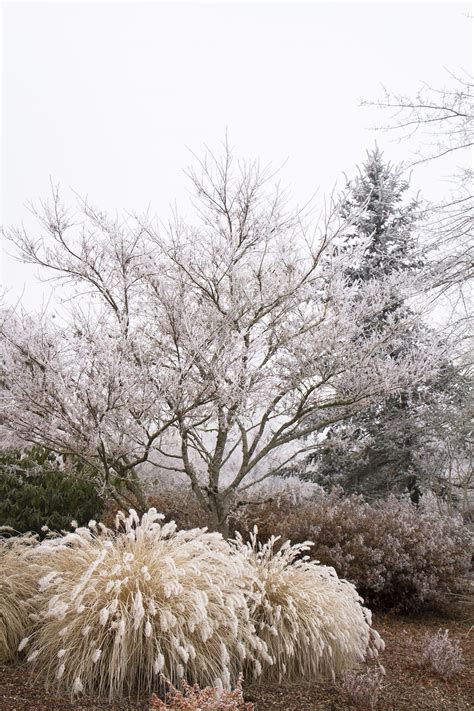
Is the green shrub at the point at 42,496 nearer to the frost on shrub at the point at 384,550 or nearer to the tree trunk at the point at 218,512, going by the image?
the tree trunk at the point at 218,512

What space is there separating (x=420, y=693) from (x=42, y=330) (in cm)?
406

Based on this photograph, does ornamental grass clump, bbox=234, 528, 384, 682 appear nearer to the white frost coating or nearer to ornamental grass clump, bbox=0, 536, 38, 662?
the white frost coating

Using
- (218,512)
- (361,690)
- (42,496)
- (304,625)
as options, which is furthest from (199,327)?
(361,690)

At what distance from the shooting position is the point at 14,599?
4.05m

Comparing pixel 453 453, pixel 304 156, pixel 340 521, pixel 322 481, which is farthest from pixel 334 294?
pixel 304 156

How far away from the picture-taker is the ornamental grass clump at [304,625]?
3943 mm

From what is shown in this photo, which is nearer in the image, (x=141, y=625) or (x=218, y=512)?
(x=141, y=625)

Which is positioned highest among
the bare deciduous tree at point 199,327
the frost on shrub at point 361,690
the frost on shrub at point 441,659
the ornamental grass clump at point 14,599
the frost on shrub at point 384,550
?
the bare deciduous tree at point 199,327

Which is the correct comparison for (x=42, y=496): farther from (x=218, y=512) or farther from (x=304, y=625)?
(x=304, y=625)

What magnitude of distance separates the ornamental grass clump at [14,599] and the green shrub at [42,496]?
1.46 metres

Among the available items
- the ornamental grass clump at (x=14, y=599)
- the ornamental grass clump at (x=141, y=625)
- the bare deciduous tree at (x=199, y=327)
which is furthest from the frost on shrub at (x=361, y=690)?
the bare deciduous tree at (x=199, y=327)

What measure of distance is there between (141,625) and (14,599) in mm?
1053

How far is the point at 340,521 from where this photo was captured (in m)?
6.90

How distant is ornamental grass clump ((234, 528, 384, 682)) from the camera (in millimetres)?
3943
